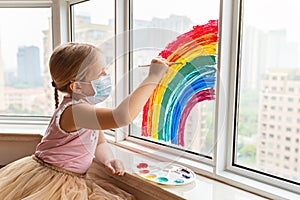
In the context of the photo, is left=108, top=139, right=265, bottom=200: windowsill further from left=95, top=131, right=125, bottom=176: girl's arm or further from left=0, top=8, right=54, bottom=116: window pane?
left=0, top=8, right=54, bottom=116: window pane

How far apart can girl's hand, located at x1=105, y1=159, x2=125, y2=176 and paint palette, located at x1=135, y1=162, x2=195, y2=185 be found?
7 centimetres

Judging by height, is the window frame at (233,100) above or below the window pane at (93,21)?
below

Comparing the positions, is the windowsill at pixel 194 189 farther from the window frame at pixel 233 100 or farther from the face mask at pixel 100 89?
the face mask at pixel 100 89

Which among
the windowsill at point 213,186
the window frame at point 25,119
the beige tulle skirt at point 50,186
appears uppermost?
the window frame at point 25,119

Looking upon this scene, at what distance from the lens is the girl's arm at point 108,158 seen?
4.22 feet

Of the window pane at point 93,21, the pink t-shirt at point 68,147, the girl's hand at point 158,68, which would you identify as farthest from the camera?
the window pane at point 93,21

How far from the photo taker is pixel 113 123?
3.44ft

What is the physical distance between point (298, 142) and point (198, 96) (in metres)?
0.36

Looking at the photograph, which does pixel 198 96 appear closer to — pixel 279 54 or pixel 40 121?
pixel 279 54

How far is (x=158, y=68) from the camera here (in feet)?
3.23

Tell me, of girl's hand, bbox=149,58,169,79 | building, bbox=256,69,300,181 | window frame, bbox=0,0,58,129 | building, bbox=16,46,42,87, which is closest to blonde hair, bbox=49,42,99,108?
girl's hand, bbox=149,58,169,79

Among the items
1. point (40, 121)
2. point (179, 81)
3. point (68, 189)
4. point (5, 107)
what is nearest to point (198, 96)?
point (179, 81)

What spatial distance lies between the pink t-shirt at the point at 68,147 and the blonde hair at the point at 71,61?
11 cm

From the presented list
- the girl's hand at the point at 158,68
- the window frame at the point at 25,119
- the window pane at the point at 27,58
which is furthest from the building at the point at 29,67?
the girl's hand at the point at 158,68
